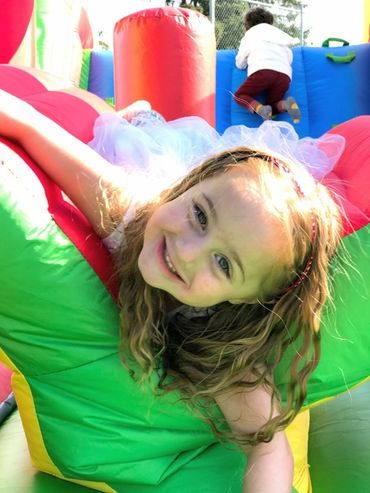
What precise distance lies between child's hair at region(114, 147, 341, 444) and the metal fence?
6663 mm

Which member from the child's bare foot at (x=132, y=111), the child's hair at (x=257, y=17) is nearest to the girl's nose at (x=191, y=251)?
the child's bare foot at (x=132, y=111)

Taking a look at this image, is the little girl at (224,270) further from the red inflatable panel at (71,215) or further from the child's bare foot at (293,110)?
the child's bare foot at (293,110)

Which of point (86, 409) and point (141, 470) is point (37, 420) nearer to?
point (86, 409)

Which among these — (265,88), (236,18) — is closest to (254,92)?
(265,88)

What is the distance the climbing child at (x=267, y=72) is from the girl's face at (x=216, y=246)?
276 centimetres

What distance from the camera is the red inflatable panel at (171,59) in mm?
2695

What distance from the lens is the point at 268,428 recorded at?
1.02 m

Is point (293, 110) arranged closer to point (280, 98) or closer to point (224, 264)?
Answer: point (280, 98)

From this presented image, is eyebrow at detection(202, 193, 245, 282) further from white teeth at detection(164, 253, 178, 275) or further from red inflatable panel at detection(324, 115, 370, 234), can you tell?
red inflatable panel at detection(324, 115, 370, 234)

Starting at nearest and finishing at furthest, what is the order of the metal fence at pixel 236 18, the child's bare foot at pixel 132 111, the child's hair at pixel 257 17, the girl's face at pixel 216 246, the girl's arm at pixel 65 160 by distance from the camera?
the girl's face at pixel 216 246 → the girl's arm at pixel 65 160 → the child's bare foot at pixel 132 111 → the child's hair at pixel 257 17 → the metal fence at pixel 236 18

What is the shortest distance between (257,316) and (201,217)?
0.77 ft

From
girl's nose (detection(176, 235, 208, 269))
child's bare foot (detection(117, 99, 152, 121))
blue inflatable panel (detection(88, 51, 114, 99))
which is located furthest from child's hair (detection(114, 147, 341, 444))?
blue inflatable panel (detection(88, 51, 114, 99))

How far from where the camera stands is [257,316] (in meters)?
1.11

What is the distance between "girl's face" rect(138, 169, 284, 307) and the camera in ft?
3.11
